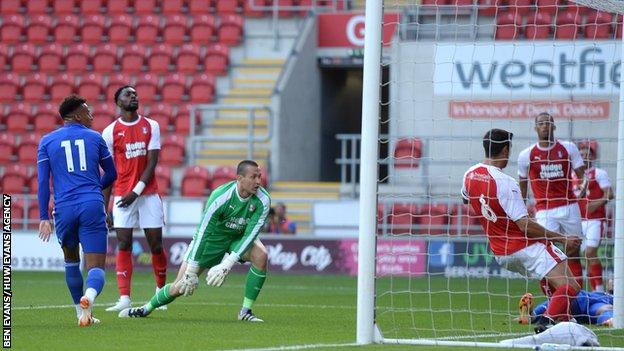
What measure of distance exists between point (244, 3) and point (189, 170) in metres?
5.28

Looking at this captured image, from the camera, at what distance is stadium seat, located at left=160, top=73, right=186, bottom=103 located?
92.3 feet

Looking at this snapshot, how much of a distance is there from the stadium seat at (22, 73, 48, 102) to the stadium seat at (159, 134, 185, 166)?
12.8 feet

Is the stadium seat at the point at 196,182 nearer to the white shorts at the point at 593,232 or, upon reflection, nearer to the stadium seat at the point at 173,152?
the stadium seat at the point at 173,152

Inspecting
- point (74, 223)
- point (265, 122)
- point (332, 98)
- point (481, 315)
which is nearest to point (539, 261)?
point (481, 315)

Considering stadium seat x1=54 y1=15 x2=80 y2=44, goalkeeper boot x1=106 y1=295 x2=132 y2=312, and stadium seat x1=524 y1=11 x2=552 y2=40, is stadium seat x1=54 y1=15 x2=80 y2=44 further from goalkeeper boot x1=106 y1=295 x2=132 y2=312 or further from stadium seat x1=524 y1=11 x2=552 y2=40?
goalkeeper boot x1=106 y1=295 x2=132 y2=312

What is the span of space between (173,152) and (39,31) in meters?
5.66

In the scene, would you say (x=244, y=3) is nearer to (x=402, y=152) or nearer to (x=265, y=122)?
(x=265, y=122)

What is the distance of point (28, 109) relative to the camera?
28.4 meters

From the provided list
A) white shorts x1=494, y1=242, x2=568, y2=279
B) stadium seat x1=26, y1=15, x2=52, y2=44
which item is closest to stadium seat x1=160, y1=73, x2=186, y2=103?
stadium seat x1=26, y1=15, x2=52, y2=44

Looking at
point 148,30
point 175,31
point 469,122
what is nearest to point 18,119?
point 148,30

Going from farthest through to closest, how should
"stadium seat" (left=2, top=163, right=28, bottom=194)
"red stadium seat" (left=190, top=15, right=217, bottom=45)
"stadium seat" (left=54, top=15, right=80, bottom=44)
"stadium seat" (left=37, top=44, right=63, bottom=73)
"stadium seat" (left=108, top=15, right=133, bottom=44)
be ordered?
1. "stadium seat" (left=54, top=15, right=80, bottom=44)
2. "stadium seat" (left=108, top=15, right=133, bottom=44)
3. "stadium seat" (left=37, top=44, right=63, bottom=73)
4. "red stadium seat" (left=190, top=15, right=217, bottom=45)
5. "stadium seat" (left=2, top=163, right=28, bottom=194)

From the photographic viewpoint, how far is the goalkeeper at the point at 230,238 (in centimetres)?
1168

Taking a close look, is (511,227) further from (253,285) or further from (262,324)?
(253,285)

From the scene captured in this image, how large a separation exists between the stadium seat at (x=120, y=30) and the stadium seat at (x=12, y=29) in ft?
7.04
